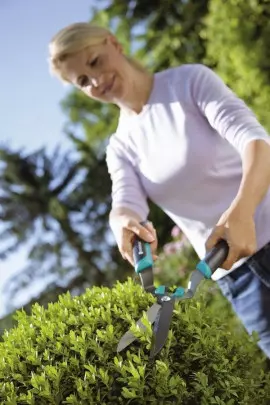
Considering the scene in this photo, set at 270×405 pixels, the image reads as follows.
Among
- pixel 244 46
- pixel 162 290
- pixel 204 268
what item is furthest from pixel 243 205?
pixel 244 46

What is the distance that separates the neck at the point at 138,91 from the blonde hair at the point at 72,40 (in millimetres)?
161

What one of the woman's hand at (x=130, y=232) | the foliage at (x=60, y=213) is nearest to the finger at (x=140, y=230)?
the woman's hand at (x=130, y=232)

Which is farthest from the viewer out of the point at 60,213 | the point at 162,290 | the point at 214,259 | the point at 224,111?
the point at 60,213

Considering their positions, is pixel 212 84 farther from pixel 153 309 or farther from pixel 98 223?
pixel 98 223

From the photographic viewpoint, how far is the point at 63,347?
1.83 meters

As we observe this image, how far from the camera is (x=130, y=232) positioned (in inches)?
77.9

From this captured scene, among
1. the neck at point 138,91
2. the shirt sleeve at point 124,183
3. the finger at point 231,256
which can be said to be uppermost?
the neck at point 138,91

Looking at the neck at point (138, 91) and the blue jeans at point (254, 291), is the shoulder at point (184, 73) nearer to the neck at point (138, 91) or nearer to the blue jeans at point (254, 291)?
the neck at point (138, 91)

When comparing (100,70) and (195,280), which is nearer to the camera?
(195,280)

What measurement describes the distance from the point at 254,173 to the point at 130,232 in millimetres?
424

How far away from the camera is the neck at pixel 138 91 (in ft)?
7.05

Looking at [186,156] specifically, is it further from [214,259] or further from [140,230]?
[214,259]

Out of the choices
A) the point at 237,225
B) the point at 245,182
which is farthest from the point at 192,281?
the point at 245,182

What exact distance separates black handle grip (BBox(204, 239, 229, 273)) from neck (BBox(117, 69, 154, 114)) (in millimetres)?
677
